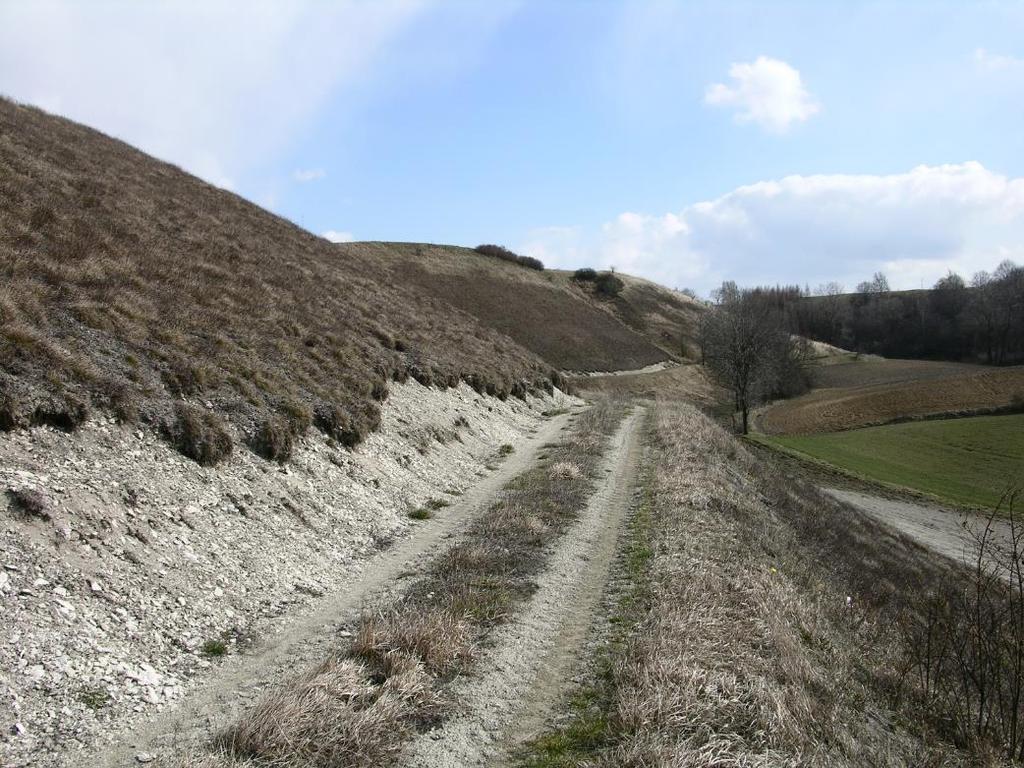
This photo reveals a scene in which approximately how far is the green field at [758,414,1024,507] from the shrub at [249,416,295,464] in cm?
3756

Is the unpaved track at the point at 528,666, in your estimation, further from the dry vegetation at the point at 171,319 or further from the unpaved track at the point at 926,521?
the unpaved track at the point at 926,521

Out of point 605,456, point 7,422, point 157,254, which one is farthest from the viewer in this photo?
point 605,456

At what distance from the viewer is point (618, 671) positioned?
23.1 ft

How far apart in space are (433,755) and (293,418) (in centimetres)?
980

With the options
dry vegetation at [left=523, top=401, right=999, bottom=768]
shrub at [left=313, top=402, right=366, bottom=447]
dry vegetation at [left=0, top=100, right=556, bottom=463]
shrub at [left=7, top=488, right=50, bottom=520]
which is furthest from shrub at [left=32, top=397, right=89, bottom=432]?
dry vegetation at [left=523, top=401, right=999, bottom=768]

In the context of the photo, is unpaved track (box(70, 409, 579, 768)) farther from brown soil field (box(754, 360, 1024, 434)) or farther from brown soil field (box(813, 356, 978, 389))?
brown soil field (box(813, 356, 978, 389))

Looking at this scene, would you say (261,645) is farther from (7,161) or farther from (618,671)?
(7,161)

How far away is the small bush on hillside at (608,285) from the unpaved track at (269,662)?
10973 centimetres

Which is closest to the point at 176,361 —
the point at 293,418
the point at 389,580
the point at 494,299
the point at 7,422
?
the point at 293,418

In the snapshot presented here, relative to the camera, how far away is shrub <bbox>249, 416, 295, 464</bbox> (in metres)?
12.6

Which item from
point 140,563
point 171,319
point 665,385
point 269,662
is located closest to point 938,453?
point 665,385

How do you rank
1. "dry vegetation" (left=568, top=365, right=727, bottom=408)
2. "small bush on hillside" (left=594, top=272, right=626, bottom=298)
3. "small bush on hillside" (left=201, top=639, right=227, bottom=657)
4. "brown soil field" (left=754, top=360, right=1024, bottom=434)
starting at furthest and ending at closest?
"small bush on hillside" (left=594, top=272, right=626, bottom=298), "dry vegetation" (left=568, top=365, right=727, bottom=408), "brown soil field" (left=754, top=360, right=1024, bottom=434), "small bush on hillside" (left=201, top=639, right=227, bottom=657)

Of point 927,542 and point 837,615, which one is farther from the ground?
point 837,615

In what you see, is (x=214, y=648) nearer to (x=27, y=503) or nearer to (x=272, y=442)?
(x=27, y=503)
